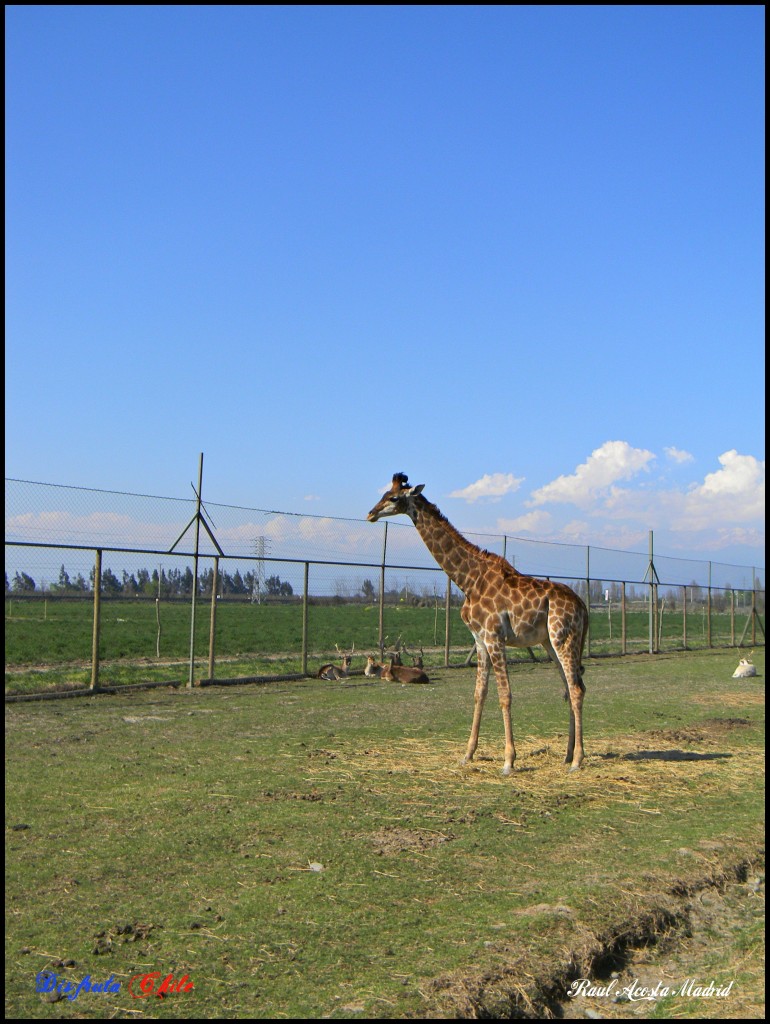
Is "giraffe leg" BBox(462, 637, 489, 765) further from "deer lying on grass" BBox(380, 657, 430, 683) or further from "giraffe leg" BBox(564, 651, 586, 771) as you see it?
"deer lying on grass" BBox(380, 657, 430, 683)

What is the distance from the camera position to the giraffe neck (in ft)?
30.5

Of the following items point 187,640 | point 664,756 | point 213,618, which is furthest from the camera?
point 187,640

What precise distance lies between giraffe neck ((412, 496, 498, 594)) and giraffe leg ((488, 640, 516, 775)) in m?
0.83

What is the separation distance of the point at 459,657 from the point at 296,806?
17.1m

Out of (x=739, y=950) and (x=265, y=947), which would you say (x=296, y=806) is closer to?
(x=265, y=947)

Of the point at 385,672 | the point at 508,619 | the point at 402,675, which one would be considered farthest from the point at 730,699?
the point at 508,619

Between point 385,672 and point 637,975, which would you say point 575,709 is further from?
point 385,672

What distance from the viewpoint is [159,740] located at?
9.26 metres

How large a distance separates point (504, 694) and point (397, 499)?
87.4 inches

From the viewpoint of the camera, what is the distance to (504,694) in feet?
28.0

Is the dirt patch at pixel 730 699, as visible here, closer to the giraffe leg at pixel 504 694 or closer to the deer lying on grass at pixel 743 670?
the deer lying on grass at pixel 743 670

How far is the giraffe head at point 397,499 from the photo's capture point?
9.12 m

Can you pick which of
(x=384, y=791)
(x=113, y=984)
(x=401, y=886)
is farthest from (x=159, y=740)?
(x=113, y=984)

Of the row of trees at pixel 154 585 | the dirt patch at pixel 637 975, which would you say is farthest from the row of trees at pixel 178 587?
the dirt patch at pixel 637 975
